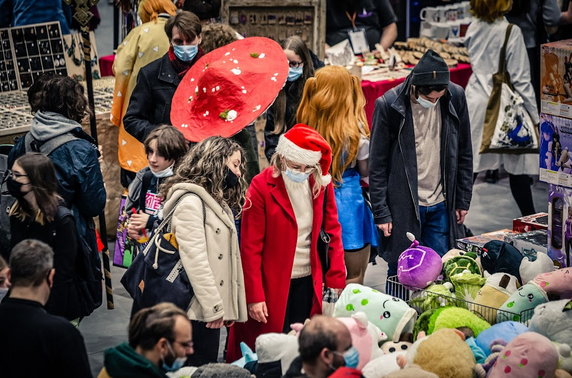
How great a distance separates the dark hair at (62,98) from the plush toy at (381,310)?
82.0 inches

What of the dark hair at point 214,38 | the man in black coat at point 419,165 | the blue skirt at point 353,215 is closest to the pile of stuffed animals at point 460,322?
the man in black coat at point 419,165

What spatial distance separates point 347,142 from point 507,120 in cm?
321

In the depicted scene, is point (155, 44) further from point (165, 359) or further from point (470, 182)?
point (165, 359)

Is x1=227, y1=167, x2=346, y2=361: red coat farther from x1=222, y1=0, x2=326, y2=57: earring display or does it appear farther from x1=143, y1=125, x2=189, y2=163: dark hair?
x1=222, y1=0, x2=326, y2=57: earring display

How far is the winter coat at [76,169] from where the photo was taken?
561cm

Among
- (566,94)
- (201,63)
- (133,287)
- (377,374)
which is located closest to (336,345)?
(377,374)

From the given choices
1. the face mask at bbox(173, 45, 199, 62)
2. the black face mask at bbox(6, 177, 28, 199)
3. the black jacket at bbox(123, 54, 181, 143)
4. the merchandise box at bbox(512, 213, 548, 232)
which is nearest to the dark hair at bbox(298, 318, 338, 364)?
the black face mask at bbox(6, 177, 28, 199)

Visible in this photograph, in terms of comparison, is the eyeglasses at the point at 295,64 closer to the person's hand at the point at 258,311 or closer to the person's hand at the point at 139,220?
the person's hand at the point at 139,220

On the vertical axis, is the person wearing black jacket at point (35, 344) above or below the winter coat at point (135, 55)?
below

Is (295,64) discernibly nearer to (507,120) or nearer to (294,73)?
(294,73)

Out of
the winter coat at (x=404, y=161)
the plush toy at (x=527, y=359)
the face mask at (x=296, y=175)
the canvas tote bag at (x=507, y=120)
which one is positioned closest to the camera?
the plush toy at (x=527, y=359)

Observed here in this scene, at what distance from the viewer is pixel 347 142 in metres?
5.80

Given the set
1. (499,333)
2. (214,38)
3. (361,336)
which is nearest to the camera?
(361,336)

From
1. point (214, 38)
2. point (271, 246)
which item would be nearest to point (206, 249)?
point (271, 246)
